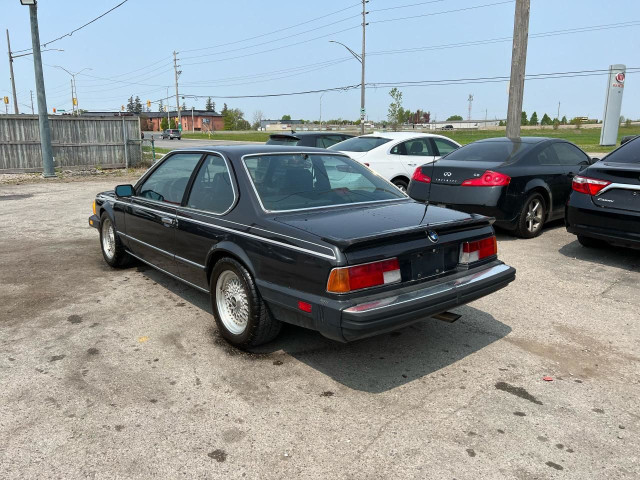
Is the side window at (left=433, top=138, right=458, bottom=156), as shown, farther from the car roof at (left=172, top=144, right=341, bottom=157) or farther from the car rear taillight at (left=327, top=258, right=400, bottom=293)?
the car rear taillight at (left=327, top=258, right=400, bottom=293)

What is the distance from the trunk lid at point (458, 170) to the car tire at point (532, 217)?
0.74 m

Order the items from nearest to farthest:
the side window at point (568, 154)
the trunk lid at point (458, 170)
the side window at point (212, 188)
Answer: the side window at point (212, 188)
the trunk lid at point (458, 170)
the side window at point (568, 154)

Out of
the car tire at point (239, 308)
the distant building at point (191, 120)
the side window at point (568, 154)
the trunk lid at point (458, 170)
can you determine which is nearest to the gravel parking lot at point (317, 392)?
the car tire at point (239, 308)

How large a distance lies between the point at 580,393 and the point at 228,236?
261 centimetres

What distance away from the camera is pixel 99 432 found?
2.90 metres

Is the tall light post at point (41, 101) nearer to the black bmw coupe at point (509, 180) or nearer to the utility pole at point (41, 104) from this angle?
the utility pole at point (41, 104)

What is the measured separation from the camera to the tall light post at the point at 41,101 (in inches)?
677

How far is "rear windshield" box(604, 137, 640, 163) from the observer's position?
20.1ft

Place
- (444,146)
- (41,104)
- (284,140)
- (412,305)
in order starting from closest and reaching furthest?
1. (412,305)
2. (444,146)
3. (284,140)
4. (41,104)

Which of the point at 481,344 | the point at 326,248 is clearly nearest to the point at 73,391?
the point at 326,248

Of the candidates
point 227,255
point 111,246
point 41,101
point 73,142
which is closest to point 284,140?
point 111,246

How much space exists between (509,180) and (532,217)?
0.86m

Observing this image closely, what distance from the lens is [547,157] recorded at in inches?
310

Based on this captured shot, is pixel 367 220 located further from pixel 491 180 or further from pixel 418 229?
pixel 491 180
